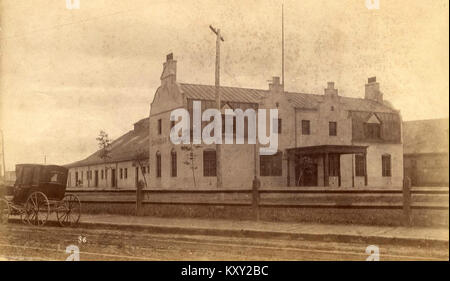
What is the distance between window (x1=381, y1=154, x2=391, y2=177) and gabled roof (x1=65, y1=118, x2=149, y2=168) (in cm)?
721

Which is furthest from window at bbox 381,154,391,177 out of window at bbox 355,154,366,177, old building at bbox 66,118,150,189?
old building at bbox 66,118,150,189

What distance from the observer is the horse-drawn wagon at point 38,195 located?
13445 millimetres

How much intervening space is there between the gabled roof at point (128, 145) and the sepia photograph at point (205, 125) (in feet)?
0.19

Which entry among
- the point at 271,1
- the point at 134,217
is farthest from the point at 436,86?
the point at 134,217

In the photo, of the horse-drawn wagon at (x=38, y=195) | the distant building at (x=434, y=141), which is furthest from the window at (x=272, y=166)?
the horse-drawn wagon at (x=38, y=195)

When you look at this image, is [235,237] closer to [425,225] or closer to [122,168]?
[425,225]

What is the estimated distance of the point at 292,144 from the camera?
17312 millimetres

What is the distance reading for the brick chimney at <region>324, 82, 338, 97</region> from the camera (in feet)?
39.5

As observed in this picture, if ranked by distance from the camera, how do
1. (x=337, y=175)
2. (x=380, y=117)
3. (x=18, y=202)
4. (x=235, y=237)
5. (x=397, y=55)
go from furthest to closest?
(x=337, y=175) → (x=380, y=117) → (x=18, y=202) → (x=235, y=237) → (x=397, y=55)

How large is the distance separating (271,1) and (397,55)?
2.67 m

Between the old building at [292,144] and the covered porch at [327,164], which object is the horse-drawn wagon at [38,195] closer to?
the old building at [292,144]

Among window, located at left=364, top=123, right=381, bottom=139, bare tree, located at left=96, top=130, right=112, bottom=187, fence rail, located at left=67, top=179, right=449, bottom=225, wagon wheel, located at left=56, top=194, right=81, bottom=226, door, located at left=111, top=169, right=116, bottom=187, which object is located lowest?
wagon wheel, located at left=56, top=194, right=81, bottom=226

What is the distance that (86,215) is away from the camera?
1662 cm

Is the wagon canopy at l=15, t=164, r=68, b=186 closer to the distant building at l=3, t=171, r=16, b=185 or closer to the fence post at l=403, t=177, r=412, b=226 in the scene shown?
the distant building at l=3, t=171, r=16, b=185
